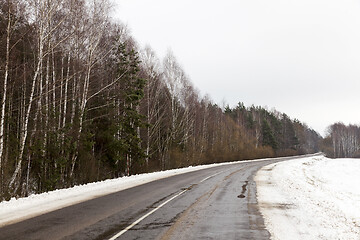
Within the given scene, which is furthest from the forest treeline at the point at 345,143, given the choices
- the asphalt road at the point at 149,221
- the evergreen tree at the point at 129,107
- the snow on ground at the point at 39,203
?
the snow on ground at the point at 39,203

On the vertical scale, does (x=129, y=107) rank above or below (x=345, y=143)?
above

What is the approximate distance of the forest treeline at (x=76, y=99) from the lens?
1321cm

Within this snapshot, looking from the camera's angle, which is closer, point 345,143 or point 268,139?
point 268,139

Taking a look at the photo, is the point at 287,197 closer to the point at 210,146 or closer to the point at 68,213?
the point at 68,213

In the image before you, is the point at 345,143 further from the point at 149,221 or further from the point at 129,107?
the point at 149,221

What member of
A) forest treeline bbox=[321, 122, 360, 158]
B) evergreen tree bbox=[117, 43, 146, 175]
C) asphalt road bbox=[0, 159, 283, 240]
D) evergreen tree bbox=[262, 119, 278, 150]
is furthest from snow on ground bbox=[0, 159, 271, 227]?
forest treeline bbox=[321, 122, 360, 158]

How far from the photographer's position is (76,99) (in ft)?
66.4

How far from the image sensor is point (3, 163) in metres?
11.4

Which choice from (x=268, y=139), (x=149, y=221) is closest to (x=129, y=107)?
(x=149, y=221)

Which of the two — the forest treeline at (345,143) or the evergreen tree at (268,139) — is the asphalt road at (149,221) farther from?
the forest treeline at (345,143)

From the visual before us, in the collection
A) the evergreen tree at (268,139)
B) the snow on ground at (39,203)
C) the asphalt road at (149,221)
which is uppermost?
the evergreen tree at (268,139)

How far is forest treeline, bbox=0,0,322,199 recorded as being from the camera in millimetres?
13211

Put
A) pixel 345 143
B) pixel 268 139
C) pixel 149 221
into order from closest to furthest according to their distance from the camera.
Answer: pixel 149 221 → pixel 268 139 → pixel 345 143

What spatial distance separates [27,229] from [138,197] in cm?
531
